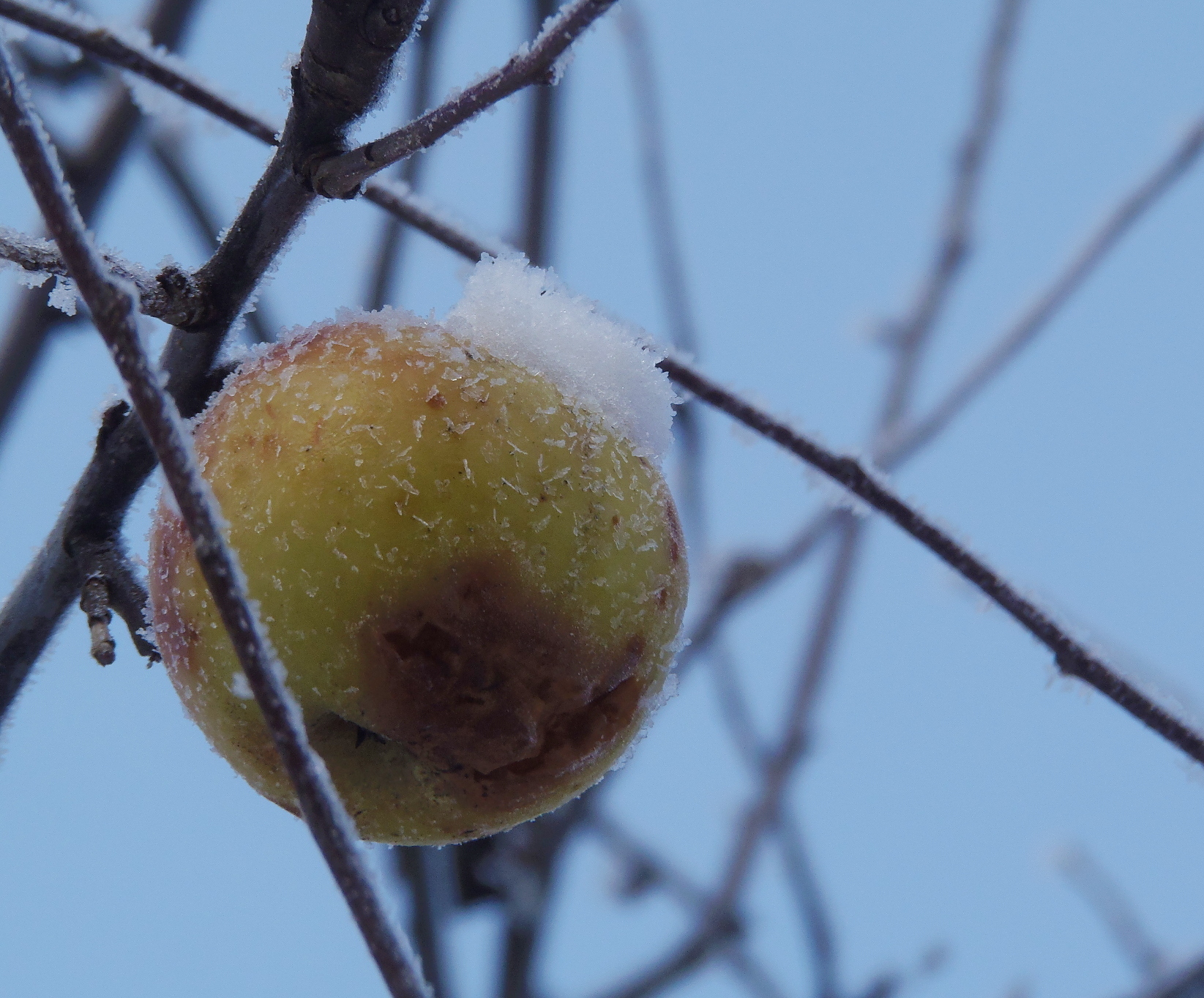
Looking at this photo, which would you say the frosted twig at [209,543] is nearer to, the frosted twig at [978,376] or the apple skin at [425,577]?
the apple skin at [425,577]

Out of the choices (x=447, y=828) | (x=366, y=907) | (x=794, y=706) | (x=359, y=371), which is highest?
(x=794, y=706)

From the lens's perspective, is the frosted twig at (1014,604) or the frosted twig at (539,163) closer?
the frosted twig at (1014,604)

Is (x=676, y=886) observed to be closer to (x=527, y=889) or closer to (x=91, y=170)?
(x=527, y=889)

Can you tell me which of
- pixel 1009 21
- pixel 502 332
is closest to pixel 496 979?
pixel 502 332

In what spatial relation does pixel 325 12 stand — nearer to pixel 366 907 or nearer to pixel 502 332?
pixel 502 332

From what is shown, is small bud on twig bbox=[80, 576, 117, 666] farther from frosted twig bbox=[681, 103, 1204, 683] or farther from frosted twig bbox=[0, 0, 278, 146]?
frosted twig bbox=[681, 103, 1204, 683]

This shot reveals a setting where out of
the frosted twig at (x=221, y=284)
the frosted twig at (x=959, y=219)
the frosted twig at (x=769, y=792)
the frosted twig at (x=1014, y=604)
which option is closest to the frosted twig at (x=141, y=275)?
the frosted twig at (x=221, y=284)
